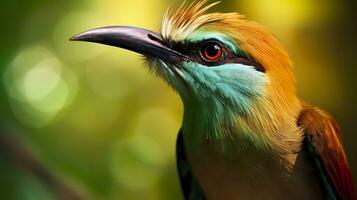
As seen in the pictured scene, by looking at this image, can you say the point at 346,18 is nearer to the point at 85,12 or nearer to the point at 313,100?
the point at 313,100

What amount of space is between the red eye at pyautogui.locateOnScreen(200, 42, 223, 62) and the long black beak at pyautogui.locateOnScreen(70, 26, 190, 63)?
0.14 feet

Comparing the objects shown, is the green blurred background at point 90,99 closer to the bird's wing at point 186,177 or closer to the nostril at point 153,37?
the bird's wing at point 186,177

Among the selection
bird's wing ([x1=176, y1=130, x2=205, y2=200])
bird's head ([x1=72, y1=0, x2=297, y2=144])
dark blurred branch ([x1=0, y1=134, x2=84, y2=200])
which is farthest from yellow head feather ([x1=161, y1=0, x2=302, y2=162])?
dark blurred branch ([x1=0, y1=134, x2=84, y2=200])

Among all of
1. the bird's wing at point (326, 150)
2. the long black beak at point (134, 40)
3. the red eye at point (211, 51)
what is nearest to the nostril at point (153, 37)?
the long black beak at point (134, 40)

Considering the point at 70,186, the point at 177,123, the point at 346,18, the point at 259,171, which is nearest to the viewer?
the point at 259,171

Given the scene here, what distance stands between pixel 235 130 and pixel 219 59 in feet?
0.60

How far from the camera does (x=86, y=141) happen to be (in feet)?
10.4

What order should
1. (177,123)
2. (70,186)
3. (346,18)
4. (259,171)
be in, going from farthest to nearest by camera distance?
(346,18), (177,123), (70,186), (259,171)

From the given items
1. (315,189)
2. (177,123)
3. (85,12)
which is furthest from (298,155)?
(85,12)

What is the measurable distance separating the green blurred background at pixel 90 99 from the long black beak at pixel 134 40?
4.14 feet

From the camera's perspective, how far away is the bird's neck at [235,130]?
1878 millimetres

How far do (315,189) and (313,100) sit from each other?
4.53ft

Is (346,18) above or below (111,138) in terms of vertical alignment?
above

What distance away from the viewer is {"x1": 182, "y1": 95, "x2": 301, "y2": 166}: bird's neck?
188 centimetres
